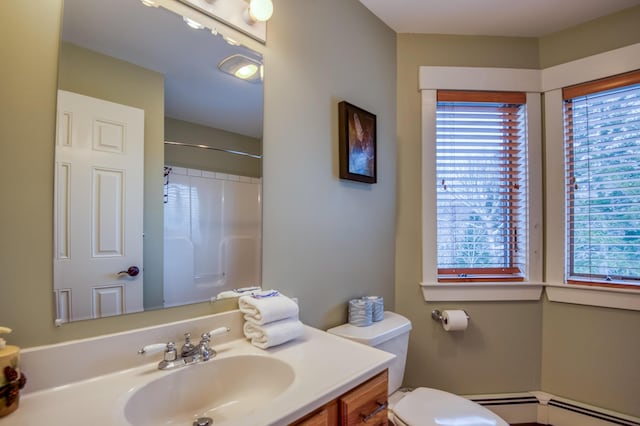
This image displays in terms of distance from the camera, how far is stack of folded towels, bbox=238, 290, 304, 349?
1.00m

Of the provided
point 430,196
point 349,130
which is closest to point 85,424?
point 349,130

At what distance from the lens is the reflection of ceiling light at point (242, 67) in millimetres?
1134

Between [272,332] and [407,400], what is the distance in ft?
2.72

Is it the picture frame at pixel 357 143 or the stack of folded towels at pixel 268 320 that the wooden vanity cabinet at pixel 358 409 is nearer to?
the stack of folded towels at pixel 268 320

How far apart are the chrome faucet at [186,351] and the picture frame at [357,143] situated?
0.93m

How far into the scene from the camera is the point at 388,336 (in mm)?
1415

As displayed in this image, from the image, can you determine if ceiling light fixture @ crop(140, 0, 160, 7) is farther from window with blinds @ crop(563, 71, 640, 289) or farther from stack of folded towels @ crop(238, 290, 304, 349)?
window with blinds @ crop(563, 71, 640, 289)

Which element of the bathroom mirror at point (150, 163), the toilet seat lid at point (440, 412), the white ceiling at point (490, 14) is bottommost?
the toilet seat lid at point (440, 412)

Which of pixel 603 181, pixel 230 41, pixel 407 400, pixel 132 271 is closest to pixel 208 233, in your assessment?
pixel 132 271

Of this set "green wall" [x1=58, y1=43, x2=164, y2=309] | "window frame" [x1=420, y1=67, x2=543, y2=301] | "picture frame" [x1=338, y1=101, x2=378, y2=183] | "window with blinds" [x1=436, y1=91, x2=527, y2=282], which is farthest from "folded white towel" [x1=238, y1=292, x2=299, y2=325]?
"window with blinds" [x1=436, y1=91, x2=527, y2=282]

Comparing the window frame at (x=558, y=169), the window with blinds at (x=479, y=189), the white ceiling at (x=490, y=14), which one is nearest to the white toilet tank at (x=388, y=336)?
the window with blinds at (x=479, y=189)

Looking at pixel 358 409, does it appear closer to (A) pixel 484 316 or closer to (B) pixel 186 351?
(B) pixel 186 351

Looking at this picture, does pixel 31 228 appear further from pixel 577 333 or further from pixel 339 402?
pixel 577 333

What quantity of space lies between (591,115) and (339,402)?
2126 mm
